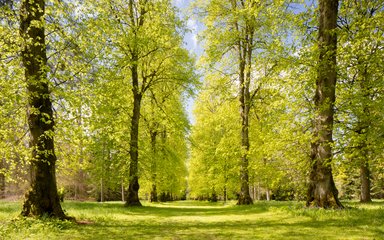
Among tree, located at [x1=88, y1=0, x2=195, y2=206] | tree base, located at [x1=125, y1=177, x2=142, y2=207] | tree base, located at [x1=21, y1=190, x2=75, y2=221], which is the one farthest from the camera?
tree base, located at [x1=125, y1=177, x2=142, y2=207]

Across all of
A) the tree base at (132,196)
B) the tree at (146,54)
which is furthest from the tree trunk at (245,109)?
the tree base at (132,196)

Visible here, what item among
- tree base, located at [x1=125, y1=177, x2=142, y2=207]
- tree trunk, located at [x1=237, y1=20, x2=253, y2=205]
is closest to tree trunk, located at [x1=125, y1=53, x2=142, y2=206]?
tree base, located at [x1=125, y1=177, x2=142, y2=207]

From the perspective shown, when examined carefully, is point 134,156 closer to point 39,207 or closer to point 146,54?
point 146,54

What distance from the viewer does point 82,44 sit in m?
11.3

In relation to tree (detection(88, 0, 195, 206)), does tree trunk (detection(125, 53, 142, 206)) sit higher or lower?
lower

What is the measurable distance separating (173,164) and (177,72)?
8.49m

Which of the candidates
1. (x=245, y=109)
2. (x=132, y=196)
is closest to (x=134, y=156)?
(x=132, y=196)

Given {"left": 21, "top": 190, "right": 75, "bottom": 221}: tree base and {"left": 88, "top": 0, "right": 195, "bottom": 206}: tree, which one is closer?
{"left": 21, "top": 190, "right": 75, "bottom": 221}: tree base

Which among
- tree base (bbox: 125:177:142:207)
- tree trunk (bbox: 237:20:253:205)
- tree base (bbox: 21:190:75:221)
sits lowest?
tree base (bbox: 125:177:142:207)

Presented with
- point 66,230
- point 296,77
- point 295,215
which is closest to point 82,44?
point 66,230

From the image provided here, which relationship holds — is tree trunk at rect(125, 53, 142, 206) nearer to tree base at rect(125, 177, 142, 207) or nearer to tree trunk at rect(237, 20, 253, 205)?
tree base at rect(125, 177, 142, 207)

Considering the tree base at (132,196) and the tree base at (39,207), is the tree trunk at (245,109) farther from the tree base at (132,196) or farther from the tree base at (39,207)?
the tree base at (39,207)

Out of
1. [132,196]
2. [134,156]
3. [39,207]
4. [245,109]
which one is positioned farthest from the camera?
[245,109]

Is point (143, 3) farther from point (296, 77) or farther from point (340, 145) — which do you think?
point (340, 145)
